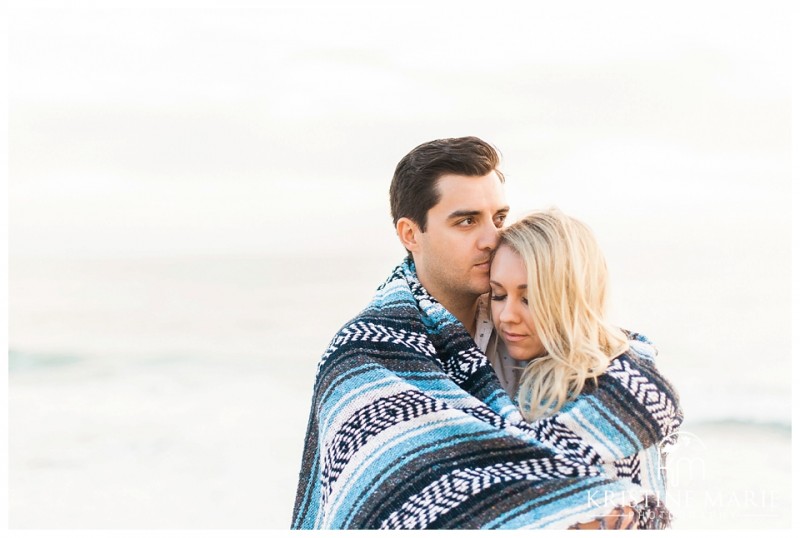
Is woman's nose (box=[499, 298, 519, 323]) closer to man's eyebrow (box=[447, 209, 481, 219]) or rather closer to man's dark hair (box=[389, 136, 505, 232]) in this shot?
man's eyebrow (box=[447, 209, 481, 219])

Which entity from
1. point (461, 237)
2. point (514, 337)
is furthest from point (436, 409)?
point (461, 237)

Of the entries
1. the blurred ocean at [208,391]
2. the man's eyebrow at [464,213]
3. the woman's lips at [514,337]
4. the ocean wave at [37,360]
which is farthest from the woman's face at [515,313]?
the ocean wave at [37,360]

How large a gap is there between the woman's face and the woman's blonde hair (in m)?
0.05

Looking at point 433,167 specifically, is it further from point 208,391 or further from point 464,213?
point 208,391

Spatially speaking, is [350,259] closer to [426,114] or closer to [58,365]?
[426,114]

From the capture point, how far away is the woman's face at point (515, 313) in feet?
9.84

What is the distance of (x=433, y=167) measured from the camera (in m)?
3.46

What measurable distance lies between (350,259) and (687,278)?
4631 mm

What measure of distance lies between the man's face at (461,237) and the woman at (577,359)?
162 mm

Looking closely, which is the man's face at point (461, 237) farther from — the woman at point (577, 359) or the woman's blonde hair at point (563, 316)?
the woman's blonde hair at point (563, 316)

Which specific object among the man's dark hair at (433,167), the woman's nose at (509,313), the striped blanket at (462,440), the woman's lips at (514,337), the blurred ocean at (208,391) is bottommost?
the striped blanket at (462,440)

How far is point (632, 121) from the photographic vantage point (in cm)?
1194

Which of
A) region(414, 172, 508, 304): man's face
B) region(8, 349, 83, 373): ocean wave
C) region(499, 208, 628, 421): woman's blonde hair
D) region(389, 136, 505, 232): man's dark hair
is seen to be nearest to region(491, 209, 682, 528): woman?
region(499, 208, 628, 421): woman's blonde hair

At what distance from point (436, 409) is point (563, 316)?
1.59ft
